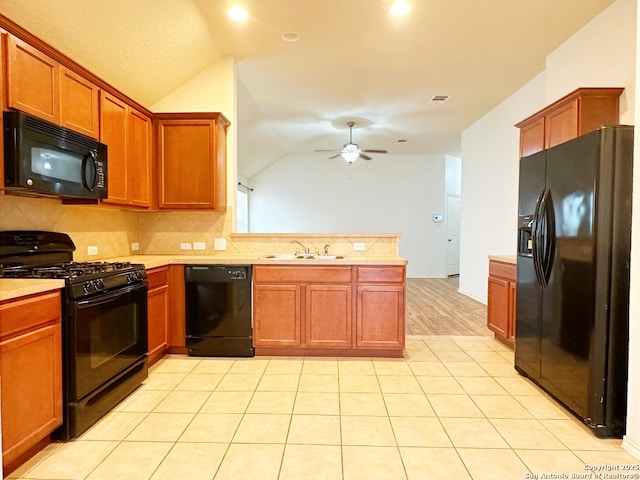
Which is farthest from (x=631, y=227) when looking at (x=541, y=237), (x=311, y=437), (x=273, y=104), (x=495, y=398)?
(x=273, y=104)

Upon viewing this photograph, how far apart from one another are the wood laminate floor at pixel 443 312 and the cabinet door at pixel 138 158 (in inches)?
123

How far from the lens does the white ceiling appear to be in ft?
9.07

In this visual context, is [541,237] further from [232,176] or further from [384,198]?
[384,198]

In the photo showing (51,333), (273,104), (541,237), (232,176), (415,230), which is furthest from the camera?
(415,230)

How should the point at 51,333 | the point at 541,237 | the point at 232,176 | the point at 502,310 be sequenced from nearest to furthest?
the point at 51,333 < the point at 541,237 < the point at 502,310 < the point at 232,176

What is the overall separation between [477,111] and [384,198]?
328 centimetres

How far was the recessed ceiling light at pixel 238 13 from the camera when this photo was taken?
3.00 metres

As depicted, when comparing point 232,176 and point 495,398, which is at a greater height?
point 232,176

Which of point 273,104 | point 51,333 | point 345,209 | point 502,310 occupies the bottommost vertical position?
point 502,310

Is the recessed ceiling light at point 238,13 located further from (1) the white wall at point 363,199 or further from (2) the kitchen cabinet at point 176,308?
(1) the white wall at point 363,199

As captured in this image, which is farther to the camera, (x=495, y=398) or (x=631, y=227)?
(x=495, y=398)

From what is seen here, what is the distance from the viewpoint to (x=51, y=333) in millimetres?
1921

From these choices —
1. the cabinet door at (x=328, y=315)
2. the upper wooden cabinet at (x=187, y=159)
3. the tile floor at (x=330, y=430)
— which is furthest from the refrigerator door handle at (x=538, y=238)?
the upper wooden cabinet at (x=187, y=159)

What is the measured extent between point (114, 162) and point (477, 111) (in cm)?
500
